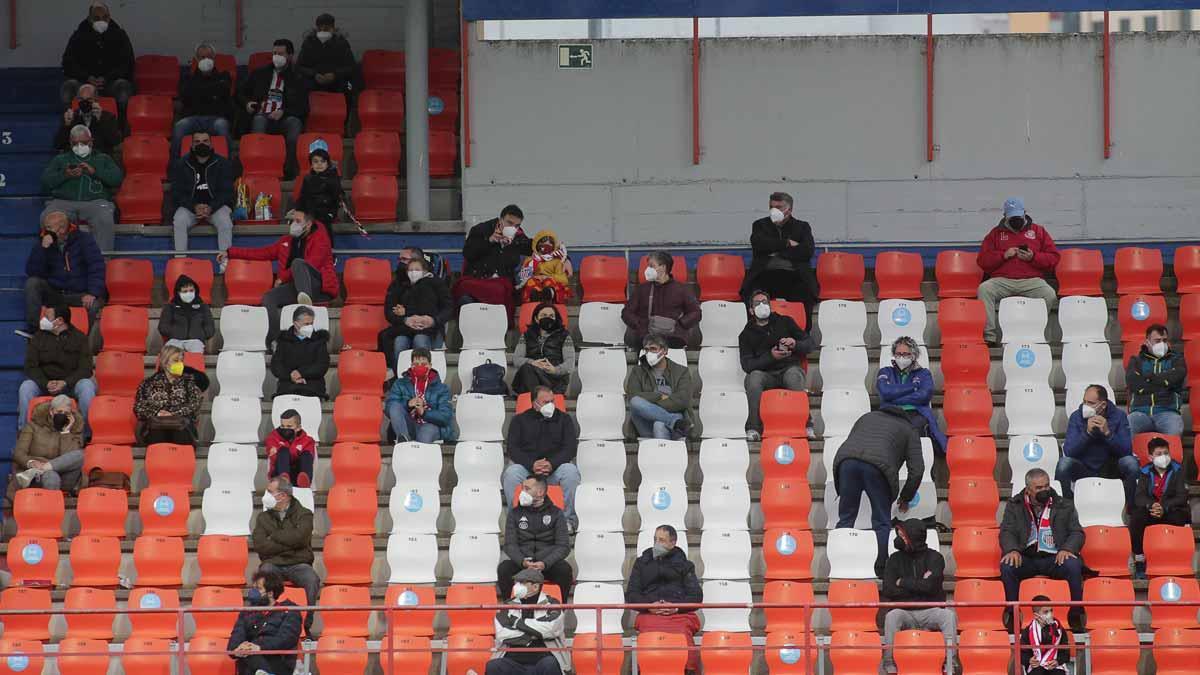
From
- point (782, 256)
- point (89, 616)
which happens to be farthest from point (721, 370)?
point (89, 616)

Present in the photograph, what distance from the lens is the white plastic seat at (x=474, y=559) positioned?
18.5 m

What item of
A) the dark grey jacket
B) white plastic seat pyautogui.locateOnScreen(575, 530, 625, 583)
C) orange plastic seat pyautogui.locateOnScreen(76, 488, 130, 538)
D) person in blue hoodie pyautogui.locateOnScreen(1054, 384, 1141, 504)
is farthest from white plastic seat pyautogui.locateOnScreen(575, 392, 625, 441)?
orange plastic seat pyautogui.locateOnScreen(76, 488, 130, 538)

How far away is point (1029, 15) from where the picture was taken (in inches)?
882

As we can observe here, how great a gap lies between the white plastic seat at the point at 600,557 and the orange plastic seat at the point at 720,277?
3.66m

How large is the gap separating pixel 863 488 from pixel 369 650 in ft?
14.2

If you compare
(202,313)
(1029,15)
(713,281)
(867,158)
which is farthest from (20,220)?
(1029,15)

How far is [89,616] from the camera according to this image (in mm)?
18172

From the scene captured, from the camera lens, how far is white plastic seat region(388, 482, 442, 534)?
18.8 m

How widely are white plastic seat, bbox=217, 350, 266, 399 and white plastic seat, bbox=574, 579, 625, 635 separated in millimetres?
3953

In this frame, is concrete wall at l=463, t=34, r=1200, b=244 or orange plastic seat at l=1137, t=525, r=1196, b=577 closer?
orange plastic seat at l=1137, t=525, r=1196, b=577

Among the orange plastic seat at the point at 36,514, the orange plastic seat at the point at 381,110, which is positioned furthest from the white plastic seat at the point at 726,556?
the orange plastic seat at the point at 381,110

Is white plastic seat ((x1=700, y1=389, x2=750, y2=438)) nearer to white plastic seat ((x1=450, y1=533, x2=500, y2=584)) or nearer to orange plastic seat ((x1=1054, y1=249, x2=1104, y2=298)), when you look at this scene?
white plastic seat ((x1=450, y1=533, x2=500, y2=584))

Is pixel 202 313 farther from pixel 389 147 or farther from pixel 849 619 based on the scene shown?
pixel 849 619

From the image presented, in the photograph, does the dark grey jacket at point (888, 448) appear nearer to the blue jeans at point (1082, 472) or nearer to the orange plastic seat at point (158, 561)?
the blue jeans at point (1082, 472)
